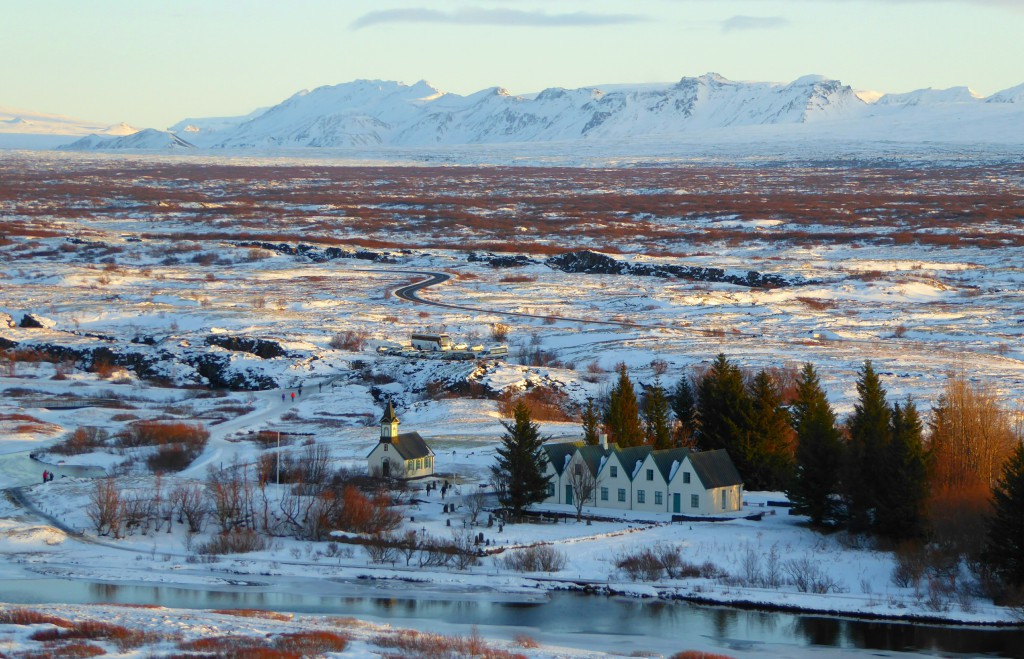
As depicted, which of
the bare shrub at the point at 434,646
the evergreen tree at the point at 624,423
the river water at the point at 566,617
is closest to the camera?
the bare shrub at the point at 434,646

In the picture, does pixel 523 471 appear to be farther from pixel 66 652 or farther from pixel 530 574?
pixel 66 652

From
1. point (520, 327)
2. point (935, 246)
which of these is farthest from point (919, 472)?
point (935, 246)

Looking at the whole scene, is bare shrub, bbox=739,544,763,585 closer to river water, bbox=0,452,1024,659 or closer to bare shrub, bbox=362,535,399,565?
river water, bbox=0,452,1024,659

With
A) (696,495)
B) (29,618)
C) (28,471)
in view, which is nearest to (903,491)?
(696,495)

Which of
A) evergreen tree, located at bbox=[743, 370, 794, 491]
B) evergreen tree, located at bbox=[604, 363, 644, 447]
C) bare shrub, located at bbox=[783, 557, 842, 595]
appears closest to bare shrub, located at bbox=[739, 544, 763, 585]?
bare shrub, located at bbox=[783, 557, 842, 595]

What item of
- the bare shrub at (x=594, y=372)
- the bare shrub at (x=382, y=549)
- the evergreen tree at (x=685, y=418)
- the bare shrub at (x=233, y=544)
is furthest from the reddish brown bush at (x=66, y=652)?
the bare shrub at (x=594, y=372)

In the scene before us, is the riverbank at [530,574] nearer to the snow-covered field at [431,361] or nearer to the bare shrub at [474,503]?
the snow-covered field at [431,361]
